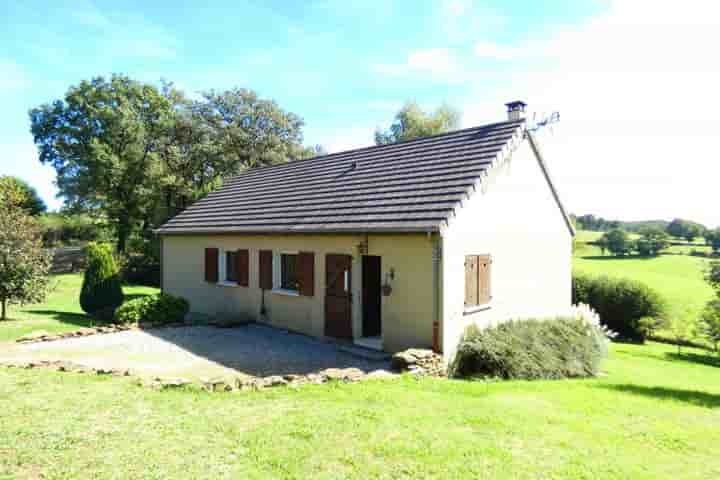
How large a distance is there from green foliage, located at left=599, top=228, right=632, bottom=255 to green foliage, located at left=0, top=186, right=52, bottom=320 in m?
47.8

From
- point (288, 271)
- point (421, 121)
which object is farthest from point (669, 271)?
point (288, 271)

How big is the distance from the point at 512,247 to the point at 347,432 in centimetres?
836

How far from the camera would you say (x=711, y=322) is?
2023cm

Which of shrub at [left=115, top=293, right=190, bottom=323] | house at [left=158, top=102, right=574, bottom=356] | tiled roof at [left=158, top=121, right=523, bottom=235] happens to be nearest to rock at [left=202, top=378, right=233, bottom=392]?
house at [left=158, top=102, right=574, bottom=356]

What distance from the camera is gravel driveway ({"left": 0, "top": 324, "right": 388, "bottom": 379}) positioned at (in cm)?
977

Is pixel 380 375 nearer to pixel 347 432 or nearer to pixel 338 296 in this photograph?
pixel 347 432

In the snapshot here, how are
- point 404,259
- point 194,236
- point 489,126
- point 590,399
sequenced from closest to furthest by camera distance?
point 590,399 < point 404,259 < point 489,126 < point 194,236

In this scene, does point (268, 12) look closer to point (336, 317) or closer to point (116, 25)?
point (116, 25)

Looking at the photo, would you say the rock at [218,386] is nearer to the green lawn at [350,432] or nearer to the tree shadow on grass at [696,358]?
the green lawn at [350,432]

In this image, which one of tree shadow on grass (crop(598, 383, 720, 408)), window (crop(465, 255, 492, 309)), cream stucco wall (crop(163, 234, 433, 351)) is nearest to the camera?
tree shadow on grass (crop(598, 383, 720, 408))

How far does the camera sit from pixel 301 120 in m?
38.8

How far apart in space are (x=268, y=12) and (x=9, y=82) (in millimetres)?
9679

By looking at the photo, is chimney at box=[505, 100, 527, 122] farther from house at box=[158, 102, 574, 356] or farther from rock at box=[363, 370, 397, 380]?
rock at box=[363, 370, 397, 380]

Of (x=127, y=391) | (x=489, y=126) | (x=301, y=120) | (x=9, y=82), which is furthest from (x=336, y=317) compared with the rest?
(x=301, y=120)
